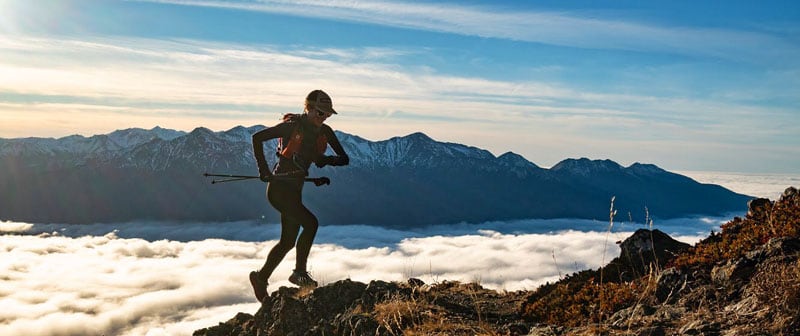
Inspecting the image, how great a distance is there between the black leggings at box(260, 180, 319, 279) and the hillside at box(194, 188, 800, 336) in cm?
76

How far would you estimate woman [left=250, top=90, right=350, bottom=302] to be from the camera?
8953 millimetres

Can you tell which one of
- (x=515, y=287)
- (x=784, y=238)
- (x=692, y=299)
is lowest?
(x=515, y=287)

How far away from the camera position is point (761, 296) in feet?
16.0

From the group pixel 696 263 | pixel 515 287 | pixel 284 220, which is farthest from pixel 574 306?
pixel 284 220

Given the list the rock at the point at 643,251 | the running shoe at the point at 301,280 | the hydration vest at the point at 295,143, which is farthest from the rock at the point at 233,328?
the rock at the point at 643,251

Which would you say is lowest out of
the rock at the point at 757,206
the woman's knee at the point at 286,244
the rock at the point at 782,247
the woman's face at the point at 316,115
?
the woman's knee at the point at 286,244

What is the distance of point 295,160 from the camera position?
8.90 m

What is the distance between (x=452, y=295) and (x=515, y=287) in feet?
8.28

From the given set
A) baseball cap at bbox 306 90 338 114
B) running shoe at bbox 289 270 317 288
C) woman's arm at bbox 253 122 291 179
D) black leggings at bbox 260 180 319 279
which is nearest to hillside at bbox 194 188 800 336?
running shoe at bbox 289 270 317 288

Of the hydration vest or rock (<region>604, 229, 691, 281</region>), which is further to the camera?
the hydration vest

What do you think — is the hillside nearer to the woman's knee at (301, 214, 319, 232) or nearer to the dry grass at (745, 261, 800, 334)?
the dry grass at (745, 261, 800, 334)

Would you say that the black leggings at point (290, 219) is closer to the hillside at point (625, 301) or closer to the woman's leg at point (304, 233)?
the woman's leg at point (304, 233)

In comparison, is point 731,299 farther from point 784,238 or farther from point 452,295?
point 452,295

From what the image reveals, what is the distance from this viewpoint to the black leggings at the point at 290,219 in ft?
29.5
